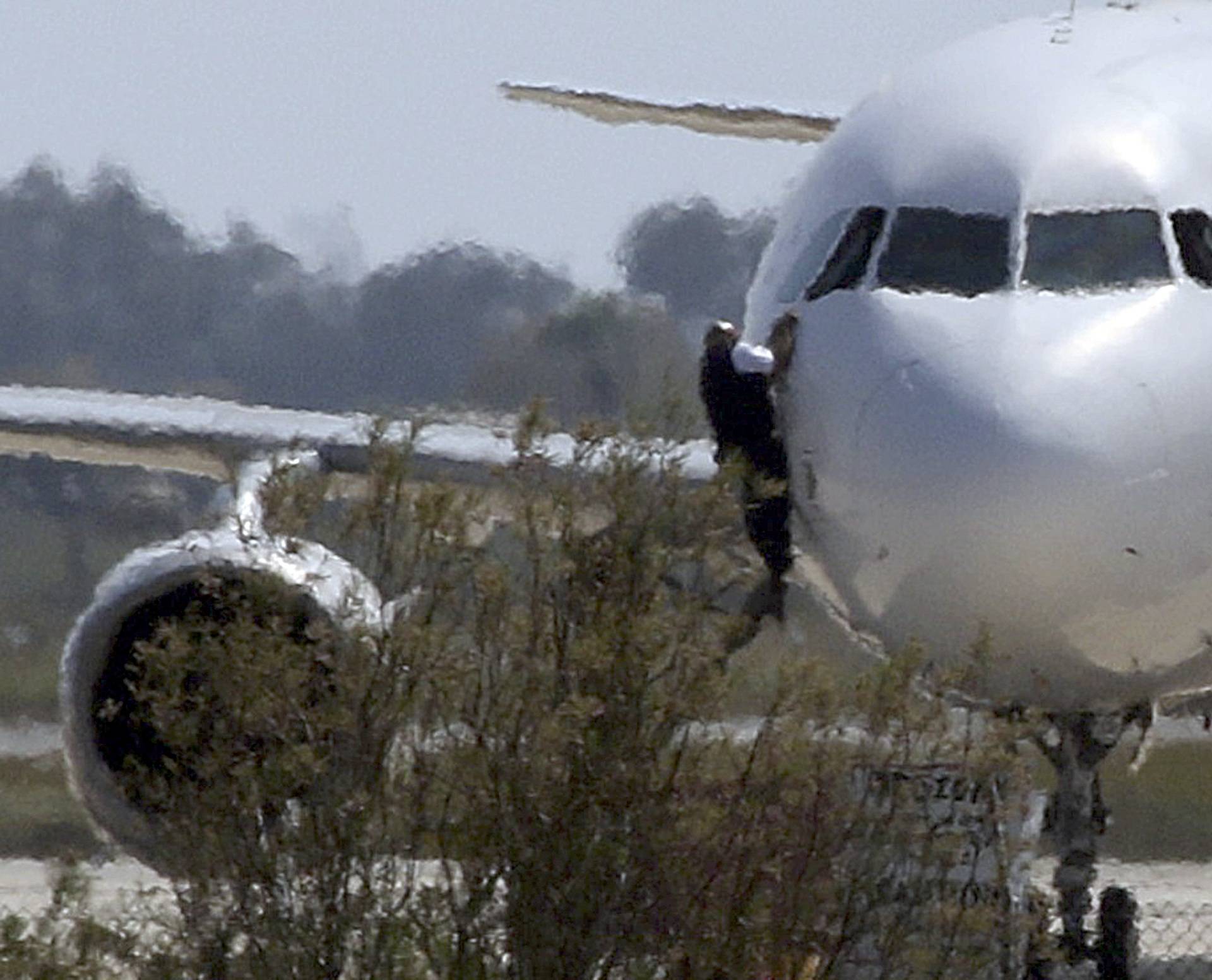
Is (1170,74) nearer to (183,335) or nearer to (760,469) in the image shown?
(760,469)

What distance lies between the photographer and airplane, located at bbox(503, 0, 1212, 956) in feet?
29.2

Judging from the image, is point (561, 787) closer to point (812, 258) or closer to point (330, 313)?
point (812, 258)

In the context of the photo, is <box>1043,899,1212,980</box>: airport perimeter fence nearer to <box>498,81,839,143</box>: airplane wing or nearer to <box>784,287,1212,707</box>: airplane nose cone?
<box>784,287,1212,707</box>: airplane nose cone

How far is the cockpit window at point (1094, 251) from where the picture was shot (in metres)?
9.84

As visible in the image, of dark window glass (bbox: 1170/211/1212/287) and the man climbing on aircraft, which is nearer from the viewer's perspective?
dark window glass (bbox: 1170/211/1212/287)

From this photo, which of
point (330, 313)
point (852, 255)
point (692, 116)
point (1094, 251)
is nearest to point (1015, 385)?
point (1094, 251)

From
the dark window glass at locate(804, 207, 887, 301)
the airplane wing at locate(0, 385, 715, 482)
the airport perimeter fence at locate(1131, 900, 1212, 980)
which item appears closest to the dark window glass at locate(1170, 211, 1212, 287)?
the dark window glass at locate(804, 207, 887, 301)

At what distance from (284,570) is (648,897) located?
173 centimetres

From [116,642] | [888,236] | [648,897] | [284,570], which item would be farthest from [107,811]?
[648,897]

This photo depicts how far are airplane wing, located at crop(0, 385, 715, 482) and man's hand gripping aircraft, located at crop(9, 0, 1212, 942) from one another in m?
1.73

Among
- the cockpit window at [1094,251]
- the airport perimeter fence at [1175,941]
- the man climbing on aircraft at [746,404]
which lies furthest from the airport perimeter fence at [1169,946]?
the cockpit window at [1094,251]

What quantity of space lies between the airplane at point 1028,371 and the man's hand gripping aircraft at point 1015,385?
0.01m

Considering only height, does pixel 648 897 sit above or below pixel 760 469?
below

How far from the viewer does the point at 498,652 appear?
7.40 metres
